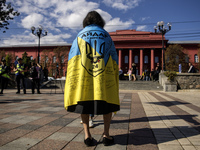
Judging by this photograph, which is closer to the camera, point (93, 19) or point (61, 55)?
point (93, 19)

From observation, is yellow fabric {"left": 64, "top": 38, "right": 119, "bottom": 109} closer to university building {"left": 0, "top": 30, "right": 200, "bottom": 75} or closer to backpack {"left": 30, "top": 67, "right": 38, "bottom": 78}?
backpack {"left": 30, "top": 67, "right": 38, "bottom": 78}

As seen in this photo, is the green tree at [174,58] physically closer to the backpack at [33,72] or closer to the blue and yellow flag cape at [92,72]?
the backpack at [33,72]

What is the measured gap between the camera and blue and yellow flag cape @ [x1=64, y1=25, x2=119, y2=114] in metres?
2.01

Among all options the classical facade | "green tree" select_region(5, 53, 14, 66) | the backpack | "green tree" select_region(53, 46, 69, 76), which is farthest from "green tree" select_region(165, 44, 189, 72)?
"green tree" select_region(5, 53, 14, 66)

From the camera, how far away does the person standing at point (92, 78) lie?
2002 mm

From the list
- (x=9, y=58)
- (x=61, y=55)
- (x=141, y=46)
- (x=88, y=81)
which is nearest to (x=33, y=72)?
(x=88, y=81)

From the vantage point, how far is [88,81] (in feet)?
6.69

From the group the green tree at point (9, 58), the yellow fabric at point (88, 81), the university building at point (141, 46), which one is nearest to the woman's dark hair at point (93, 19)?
the yellow fabric at point (88, 81)

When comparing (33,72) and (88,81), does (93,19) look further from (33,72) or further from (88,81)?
(33,72)

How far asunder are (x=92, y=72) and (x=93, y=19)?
0.80m

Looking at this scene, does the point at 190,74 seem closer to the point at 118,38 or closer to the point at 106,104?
the point at 106,104

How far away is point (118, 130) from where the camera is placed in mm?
2768

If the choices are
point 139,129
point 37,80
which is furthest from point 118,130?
point 37,80

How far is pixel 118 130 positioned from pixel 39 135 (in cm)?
128
